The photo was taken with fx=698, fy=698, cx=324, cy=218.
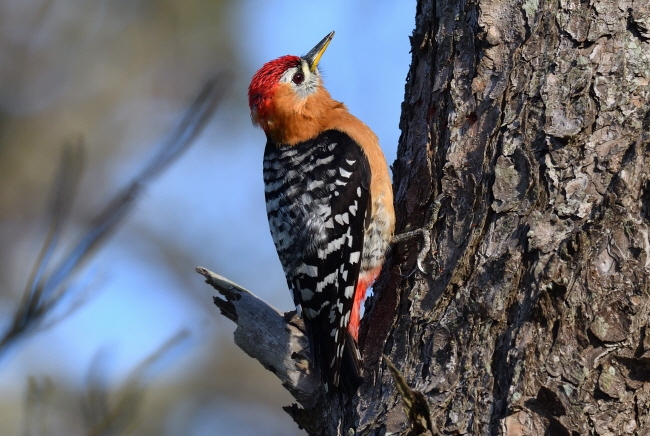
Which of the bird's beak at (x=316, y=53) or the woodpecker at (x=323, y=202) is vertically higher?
the bird's beak at (x=316, y=53)

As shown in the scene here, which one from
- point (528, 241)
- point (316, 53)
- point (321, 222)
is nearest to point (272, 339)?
point (321, 222)

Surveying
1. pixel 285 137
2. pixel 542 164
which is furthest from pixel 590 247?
pixel 285 137

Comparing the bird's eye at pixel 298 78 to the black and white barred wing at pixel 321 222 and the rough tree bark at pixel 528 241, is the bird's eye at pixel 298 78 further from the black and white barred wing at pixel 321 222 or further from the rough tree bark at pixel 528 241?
the rough tree bark at pixel 528 241

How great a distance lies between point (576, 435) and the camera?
2803 millimetres

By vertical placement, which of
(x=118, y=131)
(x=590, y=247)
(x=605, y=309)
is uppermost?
(x=118, y=131)

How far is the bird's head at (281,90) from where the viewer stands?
218 inches

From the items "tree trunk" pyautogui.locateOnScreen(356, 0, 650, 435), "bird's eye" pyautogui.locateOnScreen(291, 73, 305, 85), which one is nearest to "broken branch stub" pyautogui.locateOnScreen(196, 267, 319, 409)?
"tree trunk" pyautogui.locateOnScreen(356, 0, 650, 435)

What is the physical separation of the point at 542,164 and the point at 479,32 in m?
0.94

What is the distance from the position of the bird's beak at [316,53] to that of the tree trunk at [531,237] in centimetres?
194

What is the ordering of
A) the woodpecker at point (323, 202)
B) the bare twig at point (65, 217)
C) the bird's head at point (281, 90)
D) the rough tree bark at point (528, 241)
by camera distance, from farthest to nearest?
the bird's head at point (281, 90), the woodpecker at point (323, 202), the rough tree bark at point (528, 241), the bare twig at point (65, 217)

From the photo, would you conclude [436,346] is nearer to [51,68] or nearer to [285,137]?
[285,137]

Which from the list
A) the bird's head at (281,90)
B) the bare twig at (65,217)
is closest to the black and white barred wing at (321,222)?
the bird's head at (281,90)

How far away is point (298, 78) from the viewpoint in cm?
568

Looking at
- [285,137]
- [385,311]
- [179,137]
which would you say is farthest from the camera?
[285,137]
